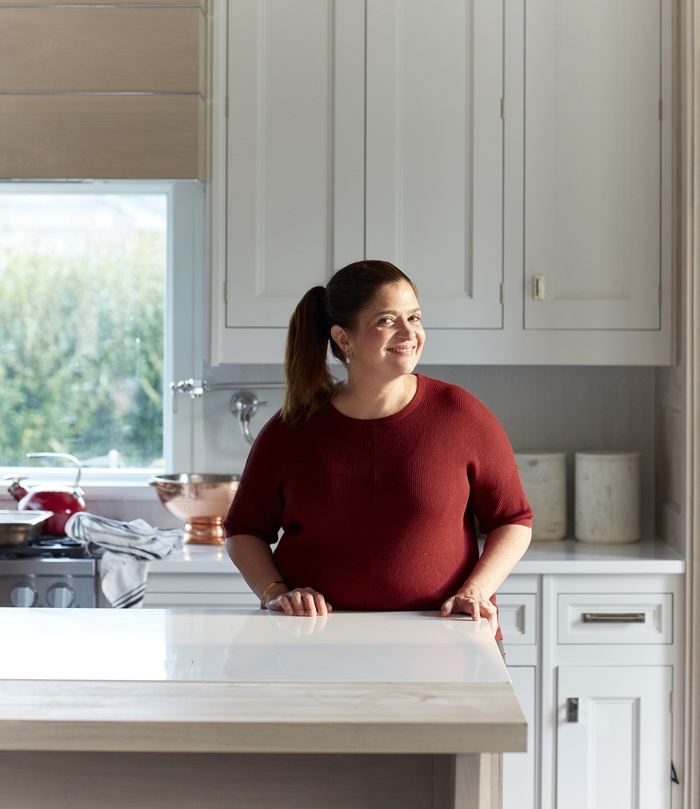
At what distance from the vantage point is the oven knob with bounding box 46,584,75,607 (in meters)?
2.57

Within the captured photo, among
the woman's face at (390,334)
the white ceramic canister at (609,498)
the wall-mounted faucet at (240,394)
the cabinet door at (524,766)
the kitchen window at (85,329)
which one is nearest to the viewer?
the woman's face at (390,334)

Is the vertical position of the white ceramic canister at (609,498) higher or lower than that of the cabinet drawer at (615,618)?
higher

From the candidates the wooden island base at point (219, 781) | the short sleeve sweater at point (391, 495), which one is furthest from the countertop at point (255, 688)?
the short sleeve sweater at point (391, 495)

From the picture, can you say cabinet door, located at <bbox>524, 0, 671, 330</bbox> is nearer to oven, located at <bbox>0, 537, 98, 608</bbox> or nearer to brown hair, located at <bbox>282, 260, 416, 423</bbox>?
brown hair, located at <bbox>282, 260, 416, 423</bbox>

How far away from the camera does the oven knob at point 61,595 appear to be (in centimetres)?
257

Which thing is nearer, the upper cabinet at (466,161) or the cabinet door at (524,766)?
the cabinet door at (524,766)

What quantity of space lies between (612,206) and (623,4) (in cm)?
51

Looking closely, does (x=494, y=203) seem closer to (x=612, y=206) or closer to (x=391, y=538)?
(x=612, y=206)

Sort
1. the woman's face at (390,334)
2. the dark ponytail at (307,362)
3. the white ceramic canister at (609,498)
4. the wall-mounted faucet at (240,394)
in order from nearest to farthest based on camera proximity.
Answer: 1. the woman's face at (390,334)
2. the dark ponytail at (307,362)
3. the white ceramic canister at (609,498)
4. the wall-mounted faucet at (240,394)

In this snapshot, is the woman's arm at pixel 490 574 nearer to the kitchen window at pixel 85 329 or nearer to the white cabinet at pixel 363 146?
the white cabinet at pixel 363 146

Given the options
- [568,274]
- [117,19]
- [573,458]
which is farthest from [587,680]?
[117,19]

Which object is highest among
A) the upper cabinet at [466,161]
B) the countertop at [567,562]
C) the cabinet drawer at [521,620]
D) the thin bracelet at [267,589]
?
the upper cabinet at [466,161]

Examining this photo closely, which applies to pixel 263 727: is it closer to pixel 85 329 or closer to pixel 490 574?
pixel 490 574

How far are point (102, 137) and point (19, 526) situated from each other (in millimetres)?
1031
